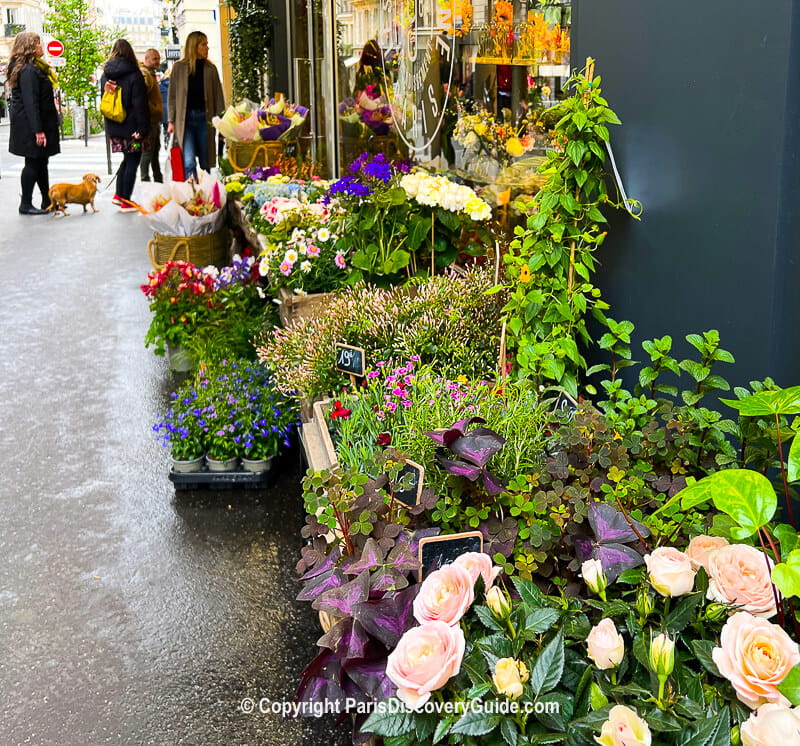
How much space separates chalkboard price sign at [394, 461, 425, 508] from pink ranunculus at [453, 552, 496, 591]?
1.02 ft

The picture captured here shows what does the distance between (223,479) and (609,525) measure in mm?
2384

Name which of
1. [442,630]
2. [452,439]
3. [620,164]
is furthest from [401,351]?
[442,630]

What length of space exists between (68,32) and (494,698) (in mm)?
20364

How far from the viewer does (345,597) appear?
1.62 m

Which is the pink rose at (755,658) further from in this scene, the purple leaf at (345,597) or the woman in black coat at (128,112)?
the woman in black coat at (128,112)

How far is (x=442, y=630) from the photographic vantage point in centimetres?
142

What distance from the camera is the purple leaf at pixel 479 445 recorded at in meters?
1.85

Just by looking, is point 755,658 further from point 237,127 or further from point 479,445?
point 237,127

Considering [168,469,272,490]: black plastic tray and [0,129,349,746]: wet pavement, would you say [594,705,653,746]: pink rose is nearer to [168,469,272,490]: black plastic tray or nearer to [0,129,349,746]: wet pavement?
[0,129,349,746]: wet pavement

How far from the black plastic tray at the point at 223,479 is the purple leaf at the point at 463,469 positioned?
2.00 meters

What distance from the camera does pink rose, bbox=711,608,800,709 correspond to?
1.28 meters

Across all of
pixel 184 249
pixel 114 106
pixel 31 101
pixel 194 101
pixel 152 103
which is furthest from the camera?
pixel 152 103

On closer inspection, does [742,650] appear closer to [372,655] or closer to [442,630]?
[442,630]

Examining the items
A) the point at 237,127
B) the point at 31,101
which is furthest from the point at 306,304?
the point at 31,101
